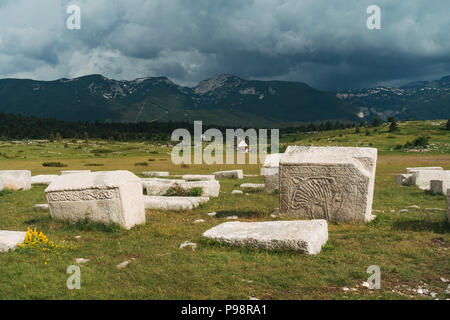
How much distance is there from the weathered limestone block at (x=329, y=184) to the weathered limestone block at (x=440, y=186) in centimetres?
739

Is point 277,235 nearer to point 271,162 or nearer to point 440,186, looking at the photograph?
point 271,162

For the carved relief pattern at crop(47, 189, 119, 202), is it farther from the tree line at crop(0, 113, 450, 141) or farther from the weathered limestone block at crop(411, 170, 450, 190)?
the tree line at crop(0, 113, 450, 141)

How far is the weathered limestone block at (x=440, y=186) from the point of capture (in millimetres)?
16575

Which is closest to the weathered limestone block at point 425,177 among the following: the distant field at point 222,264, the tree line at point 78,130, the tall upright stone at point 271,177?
the tall upright stone at point 271,177

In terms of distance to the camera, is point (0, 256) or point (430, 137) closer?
point (0, 256)

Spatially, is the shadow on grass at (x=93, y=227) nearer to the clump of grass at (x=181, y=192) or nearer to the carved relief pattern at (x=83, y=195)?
the carved relief pattern at (x=83, y=195)

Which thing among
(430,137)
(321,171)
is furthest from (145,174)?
(430,137)

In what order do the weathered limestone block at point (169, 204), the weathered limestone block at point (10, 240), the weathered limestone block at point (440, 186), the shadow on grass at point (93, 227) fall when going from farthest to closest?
the weathered limestone block at point (440, 186), the weathered limestone block at point (169, 204), the shadow on grass at point (93, 227), the weathered limestone block at point (10, 240)

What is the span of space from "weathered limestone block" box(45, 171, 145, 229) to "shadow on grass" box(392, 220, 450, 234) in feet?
25.8

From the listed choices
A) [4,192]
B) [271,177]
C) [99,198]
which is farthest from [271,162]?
[4,192]

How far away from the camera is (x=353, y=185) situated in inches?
434

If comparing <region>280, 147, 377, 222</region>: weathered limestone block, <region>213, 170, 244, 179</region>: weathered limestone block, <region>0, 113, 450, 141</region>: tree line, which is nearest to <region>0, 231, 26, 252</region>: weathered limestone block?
<region>280, 147, 377, 222</region>: weathered limestone block
